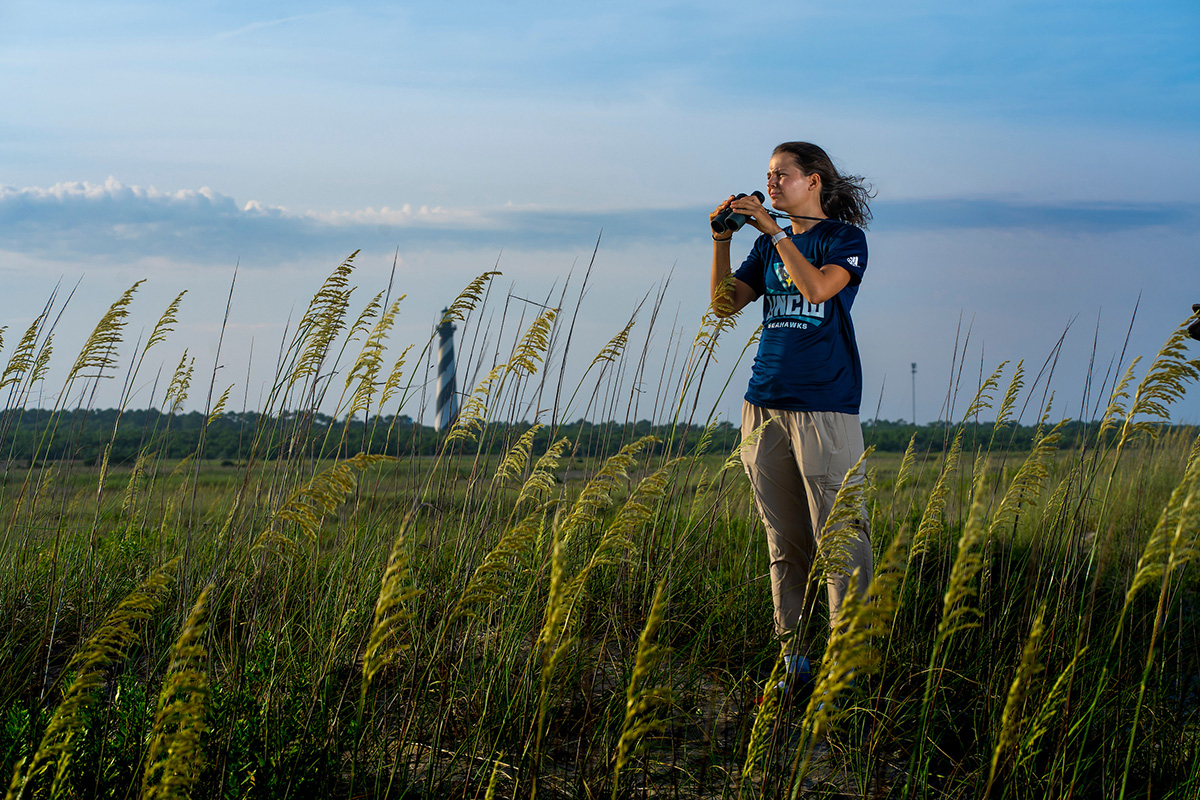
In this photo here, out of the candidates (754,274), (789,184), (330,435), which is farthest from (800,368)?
(330,435)

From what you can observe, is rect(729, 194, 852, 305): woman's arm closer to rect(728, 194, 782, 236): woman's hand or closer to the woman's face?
rect(728, 194, 782, 236): woman's hand

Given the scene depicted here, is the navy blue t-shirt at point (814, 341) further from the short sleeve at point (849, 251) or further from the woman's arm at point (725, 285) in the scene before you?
the woman's arm at point (725, 285)

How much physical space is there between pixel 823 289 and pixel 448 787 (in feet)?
6.22

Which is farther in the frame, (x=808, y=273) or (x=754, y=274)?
(x=754, y=274)

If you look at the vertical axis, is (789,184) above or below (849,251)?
above

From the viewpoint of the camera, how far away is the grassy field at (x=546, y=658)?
143cm

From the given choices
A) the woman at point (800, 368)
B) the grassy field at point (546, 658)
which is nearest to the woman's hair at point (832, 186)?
the woman at point (800, 368)

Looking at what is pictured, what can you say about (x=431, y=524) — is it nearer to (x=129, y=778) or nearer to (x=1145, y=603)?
(x=129, y=778)

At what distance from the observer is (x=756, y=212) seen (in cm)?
277

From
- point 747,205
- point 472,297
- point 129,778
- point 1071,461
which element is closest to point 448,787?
point 129,778

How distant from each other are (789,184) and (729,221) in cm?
26

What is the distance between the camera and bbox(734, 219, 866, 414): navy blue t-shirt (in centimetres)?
272

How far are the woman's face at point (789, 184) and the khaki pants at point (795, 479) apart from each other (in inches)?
30.2

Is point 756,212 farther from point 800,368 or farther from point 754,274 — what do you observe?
point 800,368
